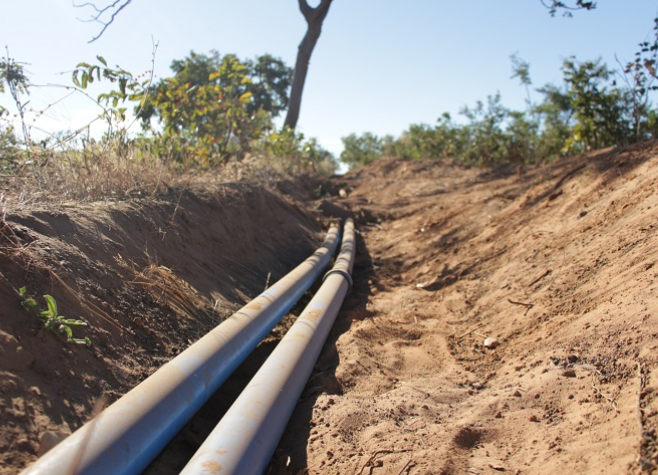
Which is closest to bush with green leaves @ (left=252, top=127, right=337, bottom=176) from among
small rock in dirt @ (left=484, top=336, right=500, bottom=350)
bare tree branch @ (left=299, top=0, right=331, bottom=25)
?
bare tree branch @ (left=299, top=0, right=331, bottom=25)

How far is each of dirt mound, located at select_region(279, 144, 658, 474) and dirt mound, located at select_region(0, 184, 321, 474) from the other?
3.06 ft

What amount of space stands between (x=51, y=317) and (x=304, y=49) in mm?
12424

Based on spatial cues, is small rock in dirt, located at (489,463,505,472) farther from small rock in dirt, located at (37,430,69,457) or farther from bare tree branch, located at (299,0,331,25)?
bare tree branch, located at (299,0,331,25)

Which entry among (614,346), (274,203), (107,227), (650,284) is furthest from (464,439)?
(274,203)

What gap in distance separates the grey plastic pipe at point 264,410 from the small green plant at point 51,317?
0.88 metres

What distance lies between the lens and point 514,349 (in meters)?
3.33

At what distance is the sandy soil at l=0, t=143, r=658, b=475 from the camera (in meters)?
2.21

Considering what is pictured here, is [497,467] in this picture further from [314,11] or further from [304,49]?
[304,49]

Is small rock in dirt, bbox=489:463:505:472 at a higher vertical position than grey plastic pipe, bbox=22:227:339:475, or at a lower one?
lower

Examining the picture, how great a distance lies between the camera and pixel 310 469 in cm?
231

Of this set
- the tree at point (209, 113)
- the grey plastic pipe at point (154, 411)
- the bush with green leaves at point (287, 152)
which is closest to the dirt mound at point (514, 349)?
the grey plastic pipe at point (154, 411)

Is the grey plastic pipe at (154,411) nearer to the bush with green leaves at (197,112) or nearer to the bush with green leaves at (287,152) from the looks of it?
the bush with green leaves at (197,112)

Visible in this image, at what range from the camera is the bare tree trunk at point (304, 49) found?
13.0 m

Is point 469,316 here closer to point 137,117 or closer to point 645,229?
point 645,229
